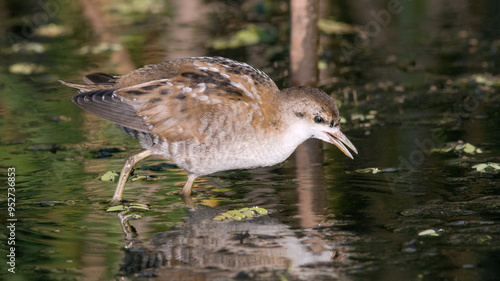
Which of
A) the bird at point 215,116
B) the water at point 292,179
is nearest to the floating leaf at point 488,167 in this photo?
the water at point 292,179

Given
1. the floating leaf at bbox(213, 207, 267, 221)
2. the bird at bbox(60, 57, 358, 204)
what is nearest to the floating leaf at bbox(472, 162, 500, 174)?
the bird at bbox(60, 57, 358, 204)

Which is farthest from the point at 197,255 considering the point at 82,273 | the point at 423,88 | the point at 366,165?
the point at 423,88

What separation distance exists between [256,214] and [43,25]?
11.0 metres

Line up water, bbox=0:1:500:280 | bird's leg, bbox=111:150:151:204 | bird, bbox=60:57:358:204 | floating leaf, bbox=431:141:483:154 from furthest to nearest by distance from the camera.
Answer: floating leaf, bbox=431:141:483:154 → bird's leg, bbox=111:150:151:204 → bird, bbox=60:57:358:204 → water, bbox=0:1:500:280

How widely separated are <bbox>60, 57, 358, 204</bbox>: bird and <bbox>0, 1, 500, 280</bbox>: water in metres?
0.47

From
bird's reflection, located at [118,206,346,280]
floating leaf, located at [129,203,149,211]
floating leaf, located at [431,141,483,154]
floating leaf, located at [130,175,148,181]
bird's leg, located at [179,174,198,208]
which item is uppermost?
floating leaf, located at [431,141,483,154]

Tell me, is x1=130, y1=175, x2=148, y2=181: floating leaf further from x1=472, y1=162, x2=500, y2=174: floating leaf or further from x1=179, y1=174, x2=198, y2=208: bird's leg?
x1=472, y1=162, x2=500, y2=174: floating leaf

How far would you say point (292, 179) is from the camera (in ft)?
27.3

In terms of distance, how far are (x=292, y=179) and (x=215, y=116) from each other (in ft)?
Answer: 4.30

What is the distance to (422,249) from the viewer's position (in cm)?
619

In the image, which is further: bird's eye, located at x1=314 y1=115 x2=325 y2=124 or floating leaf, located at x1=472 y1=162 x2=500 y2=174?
floating leaf, located at x1=472 y1=162 x2=500 y2=174

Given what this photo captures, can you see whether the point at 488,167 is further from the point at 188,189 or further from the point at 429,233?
the point at 188,189

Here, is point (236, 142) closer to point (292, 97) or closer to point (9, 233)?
point (292, 97)

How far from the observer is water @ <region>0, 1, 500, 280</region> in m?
6.11
